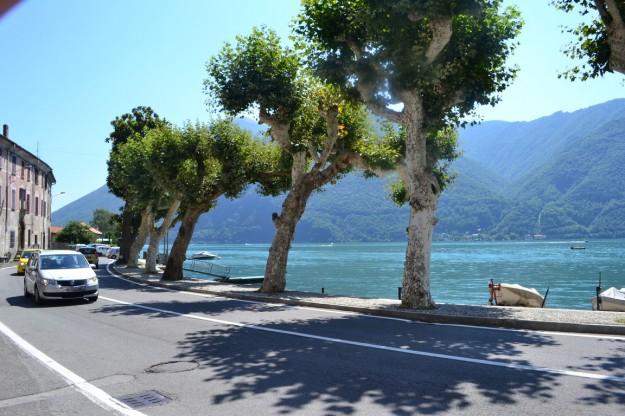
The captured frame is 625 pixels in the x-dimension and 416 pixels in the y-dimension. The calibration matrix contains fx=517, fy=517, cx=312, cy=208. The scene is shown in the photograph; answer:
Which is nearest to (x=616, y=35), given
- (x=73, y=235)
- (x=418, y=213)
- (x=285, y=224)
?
(x=418, y=213)

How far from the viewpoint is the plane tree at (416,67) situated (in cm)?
1310

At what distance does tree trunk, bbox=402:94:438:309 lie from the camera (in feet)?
43.7

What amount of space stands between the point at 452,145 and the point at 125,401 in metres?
20.9

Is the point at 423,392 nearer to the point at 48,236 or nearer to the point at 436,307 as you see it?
the point at 436,307

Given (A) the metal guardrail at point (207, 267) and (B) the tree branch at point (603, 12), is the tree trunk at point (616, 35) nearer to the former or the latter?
(B) the tree branch at point (603, 12)

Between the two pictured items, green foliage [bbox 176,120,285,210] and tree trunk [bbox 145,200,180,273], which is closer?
green foliage [bbox 176,120,285,210]

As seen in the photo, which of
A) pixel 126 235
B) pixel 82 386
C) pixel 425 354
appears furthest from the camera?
pixel 126 235

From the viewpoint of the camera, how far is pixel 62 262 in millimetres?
16703

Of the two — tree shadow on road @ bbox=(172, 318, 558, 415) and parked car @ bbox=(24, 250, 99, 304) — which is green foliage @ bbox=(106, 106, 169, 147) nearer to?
parked car @ bbox=(24, 250, 99, 304)

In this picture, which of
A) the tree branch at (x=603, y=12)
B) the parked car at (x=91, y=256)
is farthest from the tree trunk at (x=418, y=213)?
the parked car at (x=91, y=256)

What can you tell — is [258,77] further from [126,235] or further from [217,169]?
[126,235]

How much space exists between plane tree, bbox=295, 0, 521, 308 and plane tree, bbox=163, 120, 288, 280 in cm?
1011

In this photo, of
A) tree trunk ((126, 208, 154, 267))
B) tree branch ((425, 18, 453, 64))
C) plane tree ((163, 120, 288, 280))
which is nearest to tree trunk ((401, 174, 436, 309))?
tree branch ((425, 18, 453, 64))

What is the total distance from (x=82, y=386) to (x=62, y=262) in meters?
11.3
